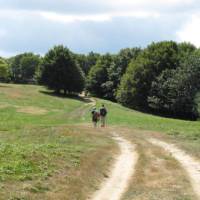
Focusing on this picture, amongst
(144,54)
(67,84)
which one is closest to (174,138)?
(144,54)

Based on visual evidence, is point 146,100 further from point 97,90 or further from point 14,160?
point 14,160

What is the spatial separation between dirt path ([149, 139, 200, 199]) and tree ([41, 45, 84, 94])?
263 ft

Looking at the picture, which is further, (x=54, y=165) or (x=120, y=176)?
(x=120, y=176)

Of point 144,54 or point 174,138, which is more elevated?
point 144,54

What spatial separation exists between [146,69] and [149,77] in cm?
166

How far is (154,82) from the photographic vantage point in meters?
93.1

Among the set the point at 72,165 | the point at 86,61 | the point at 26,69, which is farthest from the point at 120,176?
the point at 26,69

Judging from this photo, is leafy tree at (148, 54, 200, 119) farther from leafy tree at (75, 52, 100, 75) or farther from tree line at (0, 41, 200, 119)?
leafy tree at (75, 52, 100, 75)

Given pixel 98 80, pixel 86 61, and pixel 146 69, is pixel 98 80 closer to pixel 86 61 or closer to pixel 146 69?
pixel 146 69

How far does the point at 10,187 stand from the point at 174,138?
79.6 feet

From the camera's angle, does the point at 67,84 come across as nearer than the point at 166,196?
No

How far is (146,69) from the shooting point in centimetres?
9669

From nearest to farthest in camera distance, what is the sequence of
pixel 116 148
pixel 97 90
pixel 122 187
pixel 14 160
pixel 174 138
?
pixel 122 187 → pixel 14 160 → pixel 116 148 → pixel 174 138 → pixel 97 90

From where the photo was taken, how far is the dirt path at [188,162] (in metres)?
20.9
